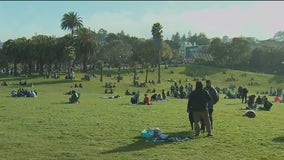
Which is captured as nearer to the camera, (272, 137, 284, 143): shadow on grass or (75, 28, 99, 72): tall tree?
(272, 137, 284, 143): shadow on grass

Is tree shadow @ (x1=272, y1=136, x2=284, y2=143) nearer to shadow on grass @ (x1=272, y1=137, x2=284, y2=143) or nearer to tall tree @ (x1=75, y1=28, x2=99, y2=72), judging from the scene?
shadow on grass @ (x1=272, y1=137, x2=284, y2=143)

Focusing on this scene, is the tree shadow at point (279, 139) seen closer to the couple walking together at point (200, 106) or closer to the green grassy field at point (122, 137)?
the green grassy field at point (122, 137)

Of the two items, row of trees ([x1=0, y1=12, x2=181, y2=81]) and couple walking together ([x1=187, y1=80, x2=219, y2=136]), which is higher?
row of trees ([x1=0, y1=12, x2=181, y2=81])

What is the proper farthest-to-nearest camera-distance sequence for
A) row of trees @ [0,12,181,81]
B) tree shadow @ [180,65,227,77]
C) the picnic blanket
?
tree shadow @ [180,65,227,77] < row of trees @ [0,12,181,81] < the picnic blanket

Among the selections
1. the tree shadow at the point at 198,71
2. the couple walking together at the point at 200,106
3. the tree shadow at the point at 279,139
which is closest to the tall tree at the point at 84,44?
the tree shadow at the point at 198,71

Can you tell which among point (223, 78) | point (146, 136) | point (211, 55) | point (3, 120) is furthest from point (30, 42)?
point (146, 136)

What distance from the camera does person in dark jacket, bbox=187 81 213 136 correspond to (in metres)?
16.9

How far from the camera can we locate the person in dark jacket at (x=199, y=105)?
16.9 metres

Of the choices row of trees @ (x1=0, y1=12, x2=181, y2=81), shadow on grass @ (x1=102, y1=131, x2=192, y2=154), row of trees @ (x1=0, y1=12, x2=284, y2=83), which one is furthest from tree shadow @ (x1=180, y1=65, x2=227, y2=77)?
shadow on grass @ (x1=102, y1=131, x2=192, y2=154)

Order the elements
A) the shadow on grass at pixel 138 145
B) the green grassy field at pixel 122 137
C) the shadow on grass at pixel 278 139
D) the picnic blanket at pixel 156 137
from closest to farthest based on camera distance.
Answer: the green grassy field at pixel 122 137 < the shadow on grass at pixel 138 145 < the shadow on grass at pixel 278 139 < the picnic blanket at pixel 156 137

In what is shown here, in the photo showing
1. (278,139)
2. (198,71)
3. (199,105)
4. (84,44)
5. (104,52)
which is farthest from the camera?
(104,52)

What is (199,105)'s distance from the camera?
55.5 ft

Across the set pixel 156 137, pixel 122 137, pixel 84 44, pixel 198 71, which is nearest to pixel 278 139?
pixel 156 137

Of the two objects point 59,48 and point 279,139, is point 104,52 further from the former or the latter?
point 279,139
